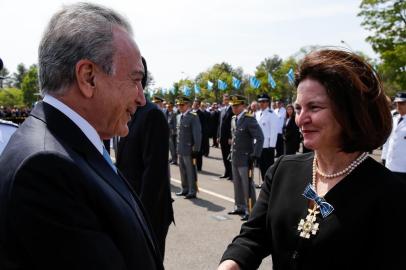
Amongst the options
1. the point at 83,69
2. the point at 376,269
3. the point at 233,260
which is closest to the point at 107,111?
the point at 83,69

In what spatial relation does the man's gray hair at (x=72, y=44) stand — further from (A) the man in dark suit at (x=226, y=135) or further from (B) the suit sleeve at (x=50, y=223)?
(A) the man in dark suit at (x=226, y=135)

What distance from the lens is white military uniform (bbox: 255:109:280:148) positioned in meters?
9.89

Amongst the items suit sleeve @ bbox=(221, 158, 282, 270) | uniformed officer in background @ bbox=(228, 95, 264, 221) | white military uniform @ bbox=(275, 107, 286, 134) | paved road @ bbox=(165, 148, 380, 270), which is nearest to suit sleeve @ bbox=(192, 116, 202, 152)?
paved road @ bbox=(165, 148, 380, 270)

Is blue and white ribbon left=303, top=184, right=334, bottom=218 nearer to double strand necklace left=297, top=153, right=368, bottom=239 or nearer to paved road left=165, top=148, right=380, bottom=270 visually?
double strand necklace left=297, top=153, right=368, bottom=239

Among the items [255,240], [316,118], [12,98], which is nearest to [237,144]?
[255,240]

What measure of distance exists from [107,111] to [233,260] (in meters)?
0.87

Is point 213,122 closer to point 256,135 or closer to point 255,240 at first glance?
point 256,135

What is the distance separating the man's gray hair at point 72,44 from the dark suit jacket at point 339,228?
0.99m

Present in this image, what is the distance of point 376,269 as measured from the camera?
5.09 ft

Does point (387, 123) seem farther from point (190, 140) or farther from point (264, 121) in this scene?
point (264, 121)

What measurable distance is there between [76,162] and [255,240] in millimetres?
1041

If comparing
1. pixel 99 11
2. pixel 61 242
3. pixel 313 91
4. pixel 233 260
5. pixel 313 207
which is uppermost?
pixel 99 11

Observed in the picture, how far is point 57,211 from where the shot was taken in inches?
38.0

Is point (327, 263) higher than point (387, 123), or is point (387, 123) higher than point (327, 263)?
point (387, 123)
